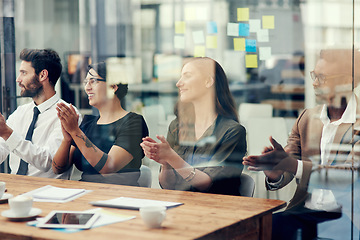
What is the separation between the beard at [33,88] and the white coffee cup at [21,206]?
194cm

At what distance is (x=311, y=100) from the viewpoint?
329 cm

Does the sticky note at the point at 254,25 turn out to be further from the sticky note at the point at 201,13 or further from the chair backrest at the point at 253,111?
the chair backrest at the point at 253,111

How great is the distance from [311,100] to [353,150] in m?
0.38

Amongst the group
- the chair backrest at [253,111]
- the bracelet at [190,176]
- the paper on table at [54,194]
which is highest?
the chair backrest at [253,111]

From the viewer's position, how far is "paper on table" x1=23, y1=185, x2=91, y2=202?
268 centimetres

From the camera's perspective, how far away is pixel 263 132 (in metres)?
3.43

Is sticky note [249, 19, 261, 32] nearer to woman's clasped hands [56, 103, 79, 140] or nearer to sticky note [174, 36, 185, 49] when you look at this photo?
sticky note [174, 36, 185, 49]

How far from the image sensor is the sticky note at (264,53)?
11.1 ft

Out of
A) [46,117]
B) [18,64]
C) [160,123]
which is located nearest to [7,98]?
[18,64]

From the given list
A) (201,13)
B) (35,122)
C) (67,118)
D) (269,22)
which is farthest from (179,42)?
(35,122)

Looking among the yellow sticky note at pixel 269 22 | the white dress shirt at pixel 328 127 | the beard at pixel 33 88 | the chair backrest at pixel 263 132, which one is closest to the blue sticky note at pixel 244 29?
the yellow sticky note at pixel 269 22

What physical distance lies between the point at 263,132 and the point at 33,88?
5.80ft

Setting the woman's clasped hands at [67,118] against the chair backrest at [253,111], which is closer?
the chair backrest at [253,111]

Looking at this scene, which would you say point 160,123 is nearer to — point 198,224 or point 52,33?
point 52,33
